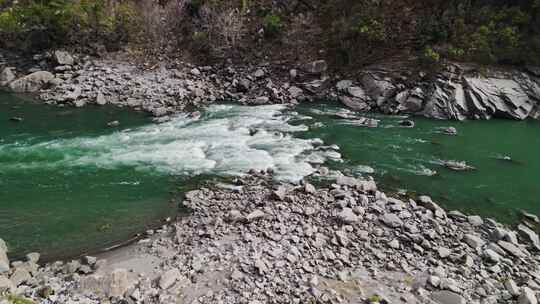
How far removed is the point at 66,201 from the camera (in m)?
8.85

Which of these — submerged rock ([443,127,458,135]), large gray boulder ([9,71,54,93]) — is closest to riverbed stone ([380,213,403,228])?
submerged rock ([443,127,458,135])

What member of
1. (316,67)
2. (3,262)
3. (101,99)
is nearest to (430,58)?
(316,67)

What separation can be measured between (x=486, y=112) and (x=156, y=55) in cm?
1804

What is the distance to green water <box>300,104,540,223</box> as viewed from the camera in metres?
9.85

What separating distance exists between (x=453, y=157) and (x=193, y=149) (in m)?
8.86

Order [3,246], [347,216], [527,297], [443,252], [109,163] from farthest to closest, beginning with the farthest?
1. [109,163]
2. [347,216]
3. [443,252]
4. [3,246]
5. [527,297]

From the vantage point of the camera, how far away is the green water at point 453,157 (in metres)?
9.85

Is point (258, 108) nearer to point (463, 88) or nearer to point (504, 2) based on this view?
point (463, 88)

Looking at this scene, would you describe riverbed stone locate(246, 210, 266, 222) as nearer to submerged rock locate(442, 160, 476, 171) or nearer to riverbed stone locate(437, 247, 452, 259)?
riverbed stone locate(437, 247, 452, 259)

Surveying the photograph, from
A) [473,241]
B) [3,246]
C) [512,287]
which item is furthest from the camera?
[473,241]

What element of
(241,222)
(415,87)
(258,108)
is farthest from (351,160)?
(415,87)

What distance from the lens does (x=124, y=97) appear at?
58.2 feet

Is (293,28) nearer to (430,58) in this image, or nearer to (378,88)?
(378,88)

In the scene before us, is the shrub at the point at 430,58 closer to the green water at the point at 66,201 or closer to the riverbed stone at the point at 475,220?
the riverbed stone at the point at 475,220
